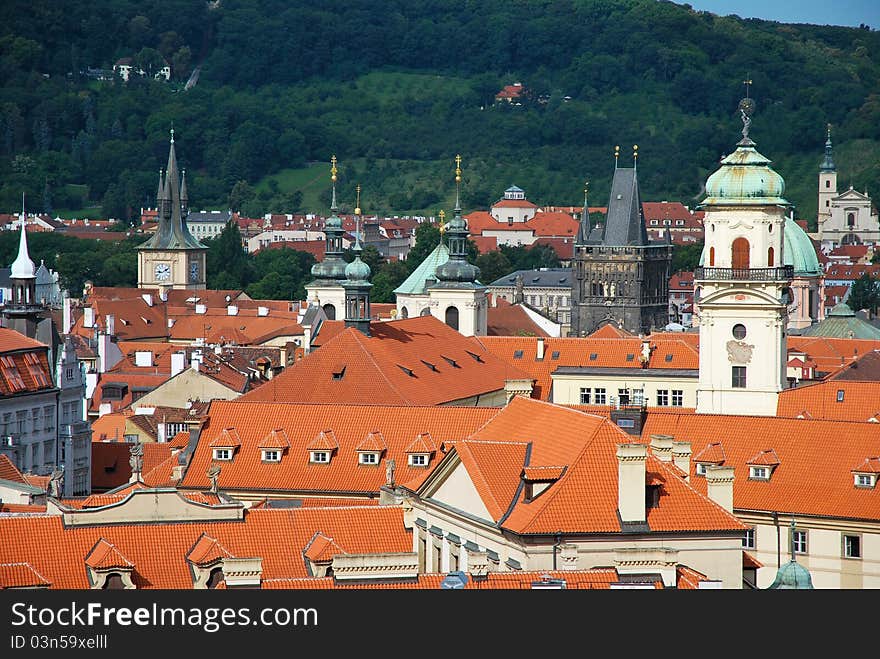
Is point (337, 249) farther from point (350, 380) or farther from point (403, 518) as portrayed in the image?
point (403, 518)

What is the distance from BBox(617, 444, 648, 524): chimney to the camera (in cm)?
4409

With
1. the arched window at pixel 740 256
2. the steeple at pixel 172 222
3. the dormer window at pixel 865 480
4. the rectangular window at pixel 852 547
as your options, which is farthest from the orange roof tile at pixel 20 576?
the steeple at pixel 172 222

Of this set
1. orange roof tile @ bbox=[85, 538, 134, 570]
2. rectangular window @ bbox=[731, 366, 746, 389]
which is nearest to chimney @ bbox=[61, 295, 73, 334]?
rectangular window @ bbox=[731, 366, 746, 389]

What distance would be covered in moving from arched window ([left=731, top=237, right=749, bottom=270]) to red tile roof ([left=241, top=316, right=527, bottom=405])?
11.0 m

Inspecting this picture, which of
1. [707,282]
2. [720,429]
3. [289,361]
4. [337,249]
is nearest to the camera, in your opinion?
[720,429]

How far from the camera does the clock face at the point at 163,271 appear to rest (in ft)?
604

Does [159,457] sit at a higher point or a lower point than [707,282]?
lower

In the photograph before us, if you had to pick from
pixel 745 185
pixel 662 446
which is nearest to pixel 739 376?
pixel 745 185

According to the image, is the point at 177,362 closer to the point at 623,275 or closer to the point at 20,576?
the point at 623,275

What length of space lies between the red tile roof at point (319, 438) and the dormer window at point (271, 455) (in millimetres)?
136

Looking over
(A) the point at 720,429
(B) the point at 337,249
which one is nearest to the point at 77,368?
(A) the point at 720,429

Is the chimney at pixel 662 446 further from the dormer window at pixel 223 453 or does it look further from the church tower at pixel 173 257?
the church tower at pixel 173 257

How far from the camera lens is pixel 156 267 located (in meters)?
185
